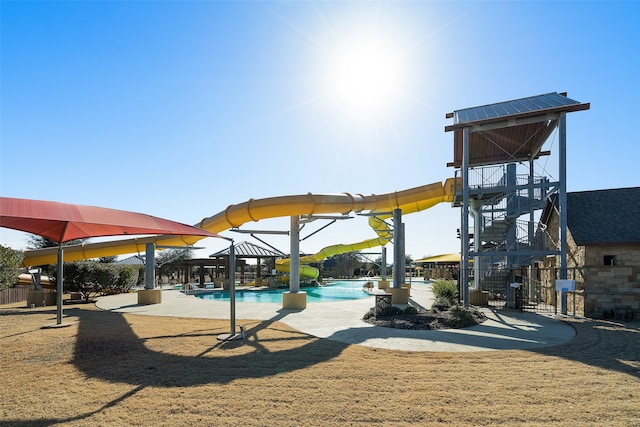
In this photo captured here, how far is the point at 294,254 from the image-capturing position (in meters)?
14.2

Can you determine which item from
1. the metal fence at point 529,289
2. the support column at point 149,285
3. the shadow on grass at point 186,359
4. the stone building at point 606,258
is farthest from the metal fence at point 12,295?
the stone building at point 606,258

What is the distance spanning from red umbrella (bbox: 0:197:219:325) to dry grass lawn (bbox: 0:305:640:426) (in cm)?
266

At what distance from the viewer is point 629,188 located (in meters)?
14.7

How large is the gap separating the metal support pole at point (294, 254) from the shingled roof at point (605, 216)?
1087 cm

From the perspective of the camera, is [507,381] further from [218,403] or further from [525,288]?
[525,288]

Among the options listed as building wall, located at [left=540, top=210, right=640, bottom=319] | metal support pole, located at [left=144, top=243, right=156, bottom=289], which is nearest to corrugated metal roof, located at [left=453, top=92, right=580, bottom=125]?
building wall, located at [left=540, top=210, right=640, bottom=319]

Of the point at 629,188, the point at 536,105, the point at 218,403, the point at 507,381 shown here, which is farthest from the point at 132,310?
the point at 629,188

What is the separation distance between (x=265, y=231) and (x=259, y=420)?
1110cm

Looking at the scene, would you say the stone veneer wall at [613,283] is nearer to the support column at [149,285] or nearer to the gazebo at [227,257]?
the support column at [149,285]

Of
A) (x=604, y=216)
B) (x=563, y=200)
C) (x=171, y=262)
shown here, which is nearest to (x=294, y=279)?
(x=563, y=200)

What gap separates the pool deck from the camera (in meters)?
7.85

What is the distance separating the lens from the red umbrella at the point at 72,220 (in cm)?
617

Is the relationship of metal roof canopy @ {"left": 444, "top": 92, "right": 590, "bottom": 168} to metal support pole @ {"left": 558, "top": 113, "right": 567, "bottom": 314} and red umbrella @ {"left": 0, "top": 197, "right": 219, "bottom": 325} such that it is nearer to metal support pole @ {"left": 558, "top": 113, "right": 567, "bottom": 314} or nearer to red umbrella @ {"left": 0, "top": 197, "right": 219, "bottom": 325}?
metal support pole @ {"left": 558, "top": 113, "right": 567, "bottom": 314}

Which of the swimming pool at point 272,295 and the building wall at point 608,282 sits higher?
the building wall at point 608,282
